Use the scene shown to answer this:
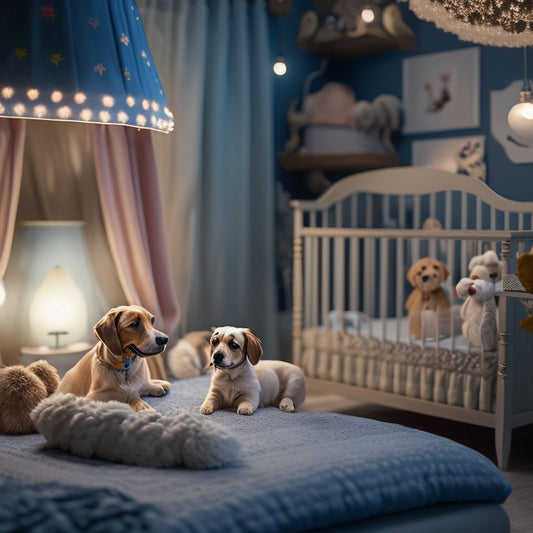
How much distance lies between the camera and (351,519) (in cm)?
164

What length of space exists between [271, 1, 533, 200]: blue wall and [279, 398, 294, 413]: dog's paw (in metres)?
1.91

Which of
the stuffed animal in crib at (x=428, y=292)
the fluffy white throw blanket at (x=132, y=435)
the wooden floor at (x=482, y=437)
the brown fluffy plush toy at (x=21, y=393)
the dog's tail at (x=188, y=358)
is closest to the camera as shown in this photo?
the fluffy white throw blanket at (x=132, y=435)

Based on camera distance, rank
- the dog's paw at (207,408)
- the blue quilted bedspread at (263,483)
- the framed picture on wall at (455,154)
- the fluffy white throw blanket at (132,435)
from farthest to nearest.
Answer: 1. the framed picture on wall at (455,154)
2. the dog's paw at (207,408)
3. the fluffy white throw blanket at (132,435)
4. the blue quilted bedspread at (263,483)

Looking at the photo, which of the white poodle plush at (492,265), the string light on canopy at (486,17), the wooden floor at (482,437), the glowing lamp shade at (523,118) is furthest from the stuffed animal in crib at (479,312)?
the string light on canopy at (486,17)

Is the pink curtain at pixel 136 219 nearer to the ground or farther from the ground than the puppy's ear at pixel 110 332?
farther from the ground

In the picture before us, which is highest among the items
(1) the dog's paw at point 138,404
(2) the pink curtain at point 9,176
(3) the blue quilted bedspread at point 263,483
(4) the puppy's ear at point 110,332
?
(2) the pink curtain at point 9,176

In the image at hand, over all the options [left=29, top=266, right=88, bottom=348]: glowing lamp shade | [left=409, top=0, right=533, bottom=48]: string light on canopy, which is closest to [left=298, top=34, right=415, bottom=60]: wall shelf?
[left=409, top=0, right=533, bottom=48]: string light on canopy

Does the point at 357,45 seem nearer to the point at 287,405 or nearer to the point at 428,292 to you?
the point at 428,292

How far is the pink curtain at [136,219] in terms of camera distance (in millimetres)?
3111

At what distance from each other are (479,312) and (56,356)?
4.96 feet

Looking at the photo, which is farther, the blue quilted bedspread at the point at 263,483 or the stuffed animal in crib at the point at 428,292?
the stuffed animal in crib at the point at 428,292

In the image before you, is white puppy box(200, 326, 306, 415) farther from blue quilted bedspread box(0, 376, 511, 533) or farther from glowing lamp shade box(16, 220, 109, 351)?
glowing lamp shade box(16, 220, 109, 351)

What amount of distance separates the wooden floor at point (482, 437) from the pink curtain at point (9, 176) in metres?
1.46

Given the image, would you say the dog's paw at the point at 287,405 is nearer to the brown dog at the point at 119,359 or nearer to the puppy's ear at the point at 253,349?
the puppy's ear at the point at 253,349
